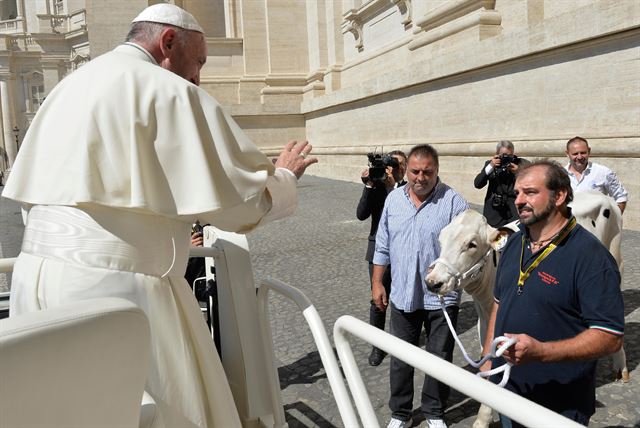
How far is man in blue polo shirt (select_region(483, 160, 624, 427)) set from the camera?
2055mm

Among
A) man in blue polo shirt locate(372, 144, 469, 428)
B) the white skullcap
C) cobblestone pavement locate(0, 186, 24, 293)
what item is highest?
the white skullcap

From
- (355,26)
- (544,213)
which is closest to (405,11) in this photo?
(355,26)

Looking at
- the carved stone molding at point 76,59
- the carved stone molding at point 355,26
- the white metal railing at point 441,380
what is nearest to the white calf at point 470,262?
the white metal railing at point 441,380

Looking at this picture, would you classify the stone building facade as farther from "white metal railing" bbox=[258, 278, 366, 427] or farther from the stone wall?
"white metal railing" bbox=[258, 278, 366, 427]

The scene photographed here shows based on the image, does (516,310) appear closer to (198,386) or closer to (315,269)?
(198,386)

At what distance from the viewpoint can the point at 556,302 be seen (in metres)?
2.19

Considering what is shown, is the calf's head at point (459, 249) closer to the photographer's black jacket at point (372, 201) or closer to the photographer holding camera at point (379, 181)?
the photographer holding camera at point (379, 181)

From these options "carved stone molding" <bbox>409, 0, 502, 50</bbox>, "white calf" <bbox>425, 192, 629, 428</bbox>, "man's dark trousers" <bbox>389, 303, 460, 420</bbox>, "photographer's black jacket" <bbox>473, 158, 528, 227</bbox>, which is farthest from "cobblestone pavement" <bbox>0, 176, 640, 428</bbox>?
"carved stone molding" <bbox>409, 0, 502, 50</bbox>

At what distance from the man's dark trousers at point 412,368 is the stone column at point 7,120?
4483 centimetres

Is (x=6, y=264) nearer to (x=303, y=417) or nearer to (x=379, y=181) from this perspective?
(x=303, y=417)

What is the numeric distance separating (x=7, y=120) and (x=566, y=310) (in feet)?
155

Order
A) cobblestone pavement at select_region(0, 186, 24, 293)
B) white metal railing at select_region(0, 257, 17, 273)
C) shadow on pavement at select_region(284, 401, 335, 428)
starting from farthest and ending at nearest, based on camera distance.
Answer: cobblestone pavement at select_region(0, 186, 24, 293)
shadow on pavement at select_region(284, 401, 335, 428)
white metal railing at select_region(0, 257, 17, 273)

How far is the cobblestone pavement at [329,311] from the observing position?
3.56m

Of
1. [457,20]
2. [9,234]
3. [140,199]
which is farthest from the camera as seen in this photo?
[457,20]
